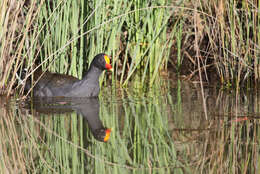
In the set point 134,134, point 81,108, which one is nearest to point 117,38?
point 81,108

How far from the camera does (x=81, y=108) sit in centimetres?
550

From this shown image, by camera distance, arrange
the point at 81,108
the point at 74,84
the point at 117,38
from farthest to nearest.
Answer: the point at 117,38, the point at 74,84, the point at 81,108

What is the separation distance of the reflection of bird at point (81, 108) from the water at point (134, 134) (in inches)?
0.4

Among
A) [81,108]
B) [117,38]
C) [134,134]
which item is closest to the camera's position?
[134,134]

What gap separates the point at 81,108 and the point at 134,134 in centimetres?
139

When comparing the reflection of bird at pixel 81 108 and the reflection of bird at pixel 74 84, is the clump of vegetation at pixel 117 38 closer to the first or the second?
the reflection of bird at pixel 74 84

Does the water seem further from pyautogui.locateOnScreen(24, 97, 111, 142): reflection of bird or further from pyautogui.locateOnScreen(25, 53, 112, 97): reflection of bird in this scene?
pyautogui.locateOnScreen(25, 53, 112, 97): reflection of bird

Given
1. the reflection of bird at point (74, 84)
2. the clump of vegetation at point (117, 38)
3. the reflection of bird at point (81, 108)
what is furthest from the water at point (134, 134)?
the clump of vegetation at point (117, 38)

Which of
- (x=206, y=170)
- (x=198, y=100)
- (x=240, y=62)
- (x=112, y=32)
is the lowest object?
Result: (x=206, y=170)

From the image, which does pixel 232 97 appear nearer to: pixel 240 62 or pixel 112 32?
pixel 240 62

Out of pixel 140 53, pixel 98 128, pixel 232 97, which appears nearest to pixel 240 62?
pixel 232 97

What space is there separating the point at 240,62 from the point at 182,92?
812 mm

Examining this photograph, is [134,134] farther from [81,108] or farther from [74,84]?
[74,84]

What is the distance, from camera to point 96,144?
3.94m
